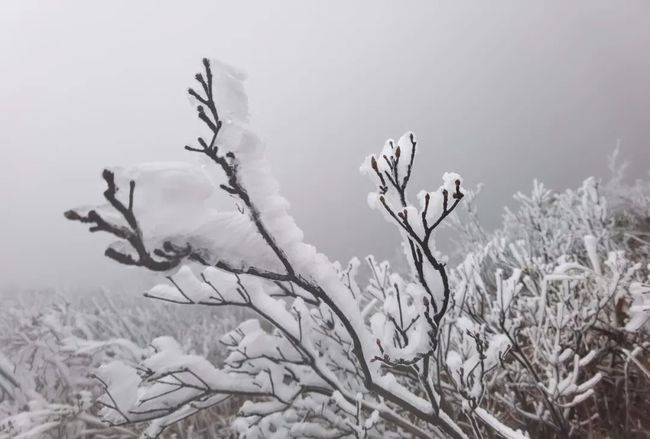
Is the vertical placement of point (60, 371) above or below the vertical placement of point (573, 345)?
above

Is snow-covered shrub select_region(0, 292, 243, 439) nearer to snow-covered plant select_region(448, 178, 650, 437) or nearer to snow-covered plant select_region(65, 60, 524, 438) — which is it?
snow-covered plant select_region(65, 60, 524, 438)

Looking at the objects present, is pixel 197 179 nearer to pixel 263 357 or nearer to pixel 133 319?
pixel 263 357

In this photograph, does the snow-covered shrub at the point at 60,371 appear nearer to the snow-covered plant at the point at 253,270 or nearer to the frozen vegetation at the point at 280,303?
the frozen vegetation at the point at 280,303

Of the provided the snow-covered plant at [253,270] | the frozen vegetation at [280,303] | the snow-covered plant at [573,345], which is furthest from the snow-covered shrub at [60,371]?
the snow-covered plant at [573,345]

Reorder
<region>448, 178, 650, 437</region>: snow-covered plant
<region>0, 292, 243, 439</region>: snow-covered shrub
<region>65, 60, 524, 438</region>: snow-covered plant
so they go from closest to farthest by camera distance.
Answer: <region>65, 60, 524, 438</region>: snow-covered plant < <region>448, 178, 650, 437</region>: snow-covered plant < <region>0, 292, 243, 439</region>: snow-covered shrub

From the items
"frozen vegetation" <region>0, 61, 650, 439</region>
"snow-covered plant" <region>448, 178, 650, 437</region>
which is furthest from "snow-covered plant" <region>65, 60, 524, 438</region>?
"snow-covered plant" <region>448, 178, 650, 437</region>

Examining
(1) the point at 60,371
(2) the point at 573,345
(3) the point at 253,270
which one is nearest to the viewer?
(3) the point at 253,270

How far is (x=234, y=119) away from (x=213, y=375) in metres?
0.94

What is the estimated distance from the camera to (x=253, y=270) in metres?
1.04

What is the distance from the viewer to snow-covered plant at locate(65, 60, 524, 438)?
881 mm

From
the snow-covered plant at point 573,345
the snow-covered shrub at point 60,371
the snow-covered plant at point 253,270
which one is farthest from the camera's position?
the snow-covered shrub at point 60,371

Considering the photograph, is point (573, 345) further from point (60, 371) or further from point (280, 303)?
point (60, 371)

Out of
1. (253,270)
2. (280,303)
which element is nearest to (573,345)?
(280,303)

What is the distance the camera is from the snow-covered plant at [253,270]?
0.88 m
